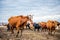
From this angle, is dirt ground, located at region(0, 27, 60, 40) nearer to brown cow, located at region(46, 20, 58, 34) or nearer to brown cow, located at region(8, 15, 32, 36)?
brown cow, located at region(8, 15, 32, 36)

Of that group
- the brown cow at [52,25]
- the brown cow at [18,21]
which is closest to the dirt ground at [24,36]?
the brown cow at [18,21]

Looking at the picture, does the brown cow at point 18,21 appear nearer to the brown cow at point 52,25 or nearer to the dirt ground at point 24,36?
the dirt ground at point 24,36

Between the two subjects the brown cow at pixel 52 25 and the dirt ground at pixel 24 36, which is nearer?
the dirt ground at pixel 24 36

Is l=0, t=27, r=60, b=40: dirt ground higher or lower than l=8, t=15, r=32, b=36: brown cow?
lower

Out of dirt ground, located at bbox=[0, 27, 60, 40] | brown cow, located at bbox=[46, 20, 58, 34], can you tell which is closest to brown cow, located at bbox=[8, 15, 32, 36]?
dirt ground, located at bbox=[0, 27, 60, 40]

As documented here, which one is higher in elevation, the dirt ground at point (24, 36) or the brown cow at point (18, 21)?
the brown cow at point (18, 21)

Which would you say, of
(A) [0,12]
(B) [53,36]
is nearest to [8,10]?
(A) [0,12]

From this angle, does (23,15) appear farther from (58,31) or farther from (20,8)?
(58,31)

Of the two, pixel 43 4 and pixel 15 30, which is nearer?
pixel 15 30

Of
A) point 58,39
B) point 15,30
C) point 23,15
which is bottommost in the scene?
point 58,39

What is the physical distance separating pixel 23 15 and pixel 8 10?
37 cm

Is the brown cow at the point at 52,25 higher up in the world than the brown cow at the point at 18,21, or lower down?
lower down

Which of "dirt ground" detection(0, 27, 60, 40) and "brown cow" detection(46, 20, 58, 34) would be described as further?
"brown cow" detection(46, 20, 58, 34)

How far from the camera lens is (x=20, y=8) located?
409 cm
